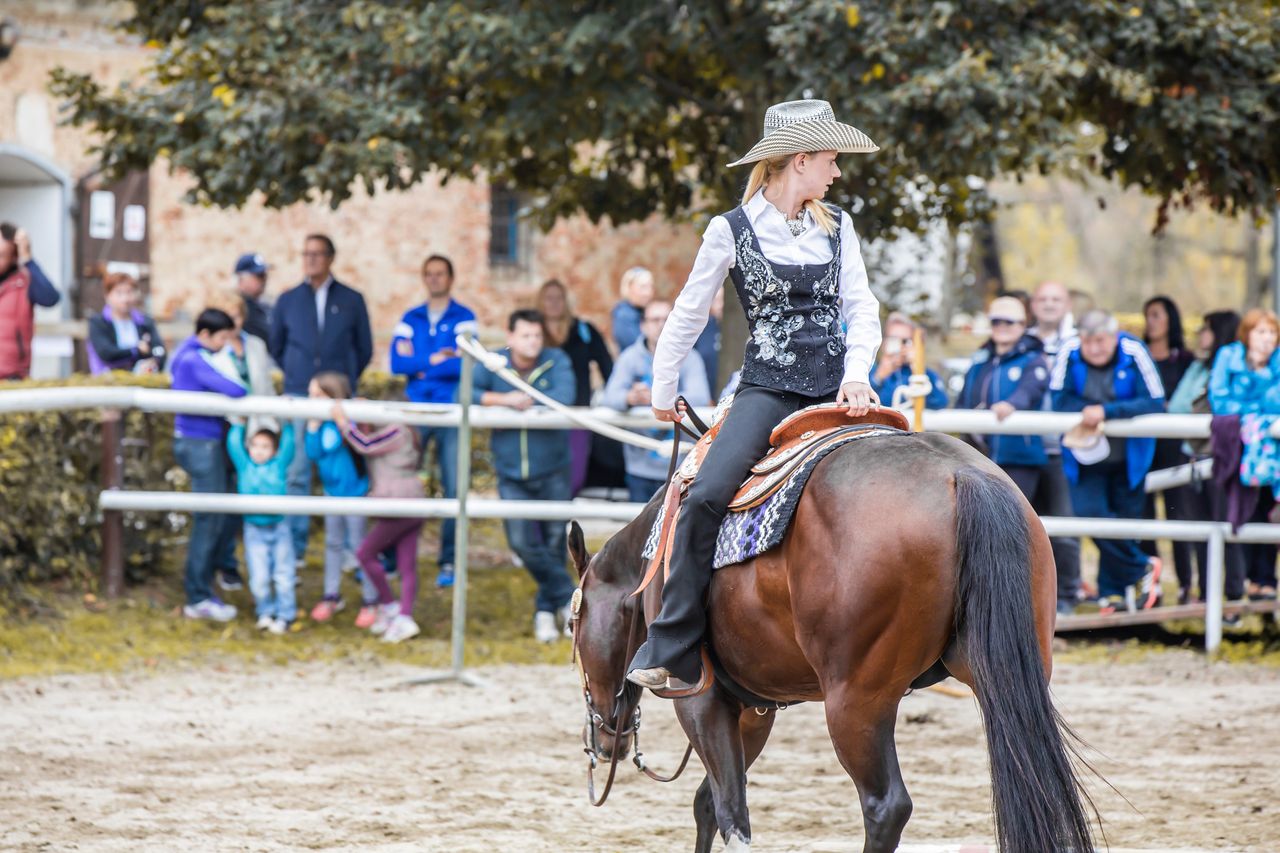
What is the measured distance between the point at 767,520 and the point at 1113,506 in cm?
562

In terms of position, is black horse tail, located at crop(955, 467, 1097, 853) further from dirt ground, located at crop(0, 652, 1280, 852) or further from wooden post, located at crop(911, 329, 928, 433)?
wooden post, located at crop(911, 329, 928, 433)

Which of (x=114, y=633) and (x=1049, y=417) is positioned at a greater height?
(x=1049, y=417)

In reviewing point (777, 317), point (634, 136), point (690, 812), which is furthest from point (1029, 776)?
point (634, 136)

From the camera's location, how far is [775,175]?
16.1 ft

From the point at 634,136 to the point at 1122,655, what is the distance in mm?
5200

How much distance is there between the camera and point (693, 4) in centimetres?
968

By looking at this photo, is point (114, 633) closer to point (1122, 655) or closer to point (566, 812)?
point (566, 812)

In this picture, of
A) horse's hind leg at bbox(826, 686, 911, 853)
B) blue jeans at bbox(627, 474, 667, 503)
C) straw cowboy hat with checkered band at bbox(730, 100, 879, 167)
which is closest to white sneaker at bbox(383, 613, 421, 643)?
blue jeans at bbox(627, 474, 667, 503)

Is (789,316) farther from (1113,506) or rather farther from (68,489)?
(68,489)

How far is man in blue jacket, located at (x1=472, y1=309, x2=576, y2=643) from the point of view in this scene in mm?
9336

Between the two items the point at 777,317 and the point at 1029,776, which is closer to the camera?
the point at 1029,776

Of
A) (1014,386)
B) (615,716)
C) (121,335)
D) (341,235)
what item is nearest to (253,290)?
(121,335)

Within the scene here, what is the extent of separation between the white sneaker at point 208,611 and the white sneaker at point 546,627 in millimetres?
1799

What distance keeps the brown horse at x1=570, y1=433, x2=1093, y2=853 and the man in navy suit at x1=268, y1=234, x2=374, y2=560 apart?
6.33 meters
